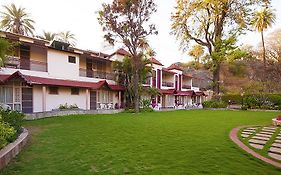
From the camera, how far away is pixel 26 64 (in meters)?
18.6

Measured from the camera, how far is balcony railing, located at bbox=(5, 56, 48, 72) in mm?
17703

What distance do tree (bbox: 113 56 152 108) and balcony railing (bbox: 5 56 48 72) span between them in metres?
7.39

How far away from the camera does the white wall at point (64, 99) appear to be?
1967 cm

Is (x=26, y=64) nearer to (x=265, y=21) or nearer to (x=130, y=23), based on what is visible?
(x=130, y=23)

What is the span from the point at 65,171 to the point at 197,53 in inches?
1211

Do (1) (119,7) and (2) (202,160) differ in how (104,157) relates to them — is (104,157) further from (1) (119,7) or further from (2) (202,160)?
(1) (119,7)

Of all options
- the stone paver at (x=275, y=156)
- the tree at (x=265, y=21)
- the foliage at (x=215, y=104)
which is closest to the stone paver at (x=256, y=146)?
the stone paver at (x=275, y=156)

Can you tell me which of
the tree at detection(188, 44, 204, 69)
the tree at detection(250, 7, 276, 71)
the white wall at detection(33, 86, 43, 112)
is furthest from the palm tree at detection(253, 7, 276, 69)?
the white wall at detection(33, 86, 43, 112)

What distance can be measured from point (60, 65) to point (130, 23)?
719cm

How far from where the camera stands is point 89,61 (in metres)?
24.6

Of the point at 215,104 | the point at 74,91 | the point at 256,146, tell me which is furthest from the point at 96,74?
the point at 256,146

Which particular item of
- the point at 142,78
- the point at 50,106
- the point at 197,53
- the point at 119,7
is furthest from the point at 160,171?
the point at 197,53

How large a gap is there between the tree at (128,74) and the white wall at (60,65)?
181 inches

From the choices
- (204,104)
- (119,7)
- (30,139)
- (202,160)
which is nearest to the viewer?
(202,160)
